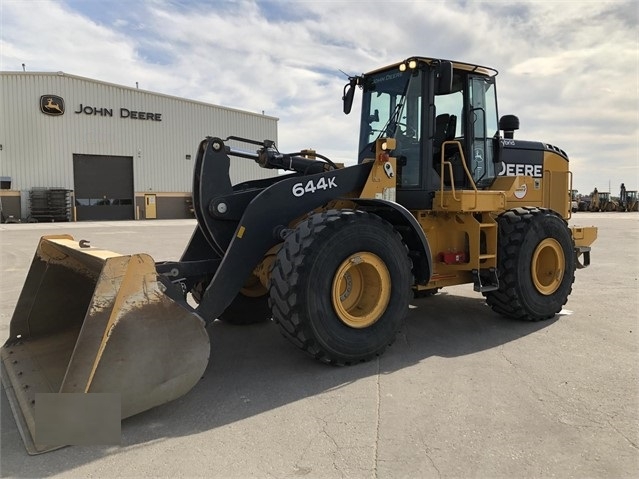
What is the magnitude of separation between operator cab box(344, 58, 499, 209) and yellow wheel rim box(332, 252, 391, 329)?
4.75 feet

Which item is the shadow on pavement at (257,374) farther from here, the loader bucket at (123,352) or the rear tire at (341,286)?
the rear tire at (341,286)

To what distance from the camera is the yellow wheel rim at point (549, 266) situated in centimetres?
605

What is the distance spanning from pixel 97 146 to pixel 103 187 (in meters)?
2.46

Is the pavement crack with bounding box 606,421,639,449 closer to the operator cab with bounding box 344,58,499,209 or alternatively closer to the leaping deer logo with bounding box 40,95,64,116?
the operator cab with bounding box 344,58,499,209

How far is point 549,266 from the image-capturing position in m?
6.20

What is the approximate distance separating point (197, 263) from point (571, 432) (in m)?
3.19

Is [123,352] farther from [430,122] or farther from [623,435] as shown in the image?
[430,122]

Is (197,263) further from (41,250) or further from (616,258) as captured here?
(616,258)

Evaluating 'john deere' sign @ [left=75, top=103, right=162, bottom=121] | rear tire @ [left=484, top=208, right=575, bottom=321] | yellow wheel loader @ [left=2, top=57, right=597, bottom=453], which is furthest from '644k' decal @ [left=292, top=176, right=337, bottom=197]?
'john deere' sign @ [left=75, top=103, right=162, bottom=121]

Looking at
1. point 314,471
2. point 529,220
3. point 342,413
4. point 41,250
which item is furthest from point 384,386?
point 41,250

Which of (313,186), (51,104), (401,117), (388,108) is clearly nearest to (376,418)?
(313,186)

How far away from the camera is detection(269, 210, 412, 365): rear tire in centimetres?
400

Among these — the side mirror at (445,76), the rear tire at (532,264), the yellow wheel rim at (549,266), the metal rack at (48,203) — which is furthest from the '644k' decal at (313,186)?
the metal rack at (48,203)

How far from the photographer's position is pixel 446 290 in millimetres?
8070
